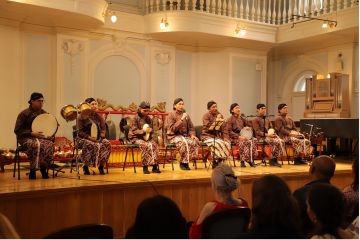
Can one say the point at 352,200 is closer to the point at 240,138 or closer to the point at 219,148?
the point at 219,148

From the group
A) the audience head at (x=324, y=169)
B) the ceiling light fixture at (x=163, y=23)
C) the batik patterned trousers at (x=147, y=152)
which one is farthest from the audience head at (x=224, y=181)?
the ceiling light fixture at (x=163, y=23)

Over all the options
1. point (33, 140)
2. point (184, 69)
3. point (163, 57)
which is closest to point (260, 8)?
point (184, 69)

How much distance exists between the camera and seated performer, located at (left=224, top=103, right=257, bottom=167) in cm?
745

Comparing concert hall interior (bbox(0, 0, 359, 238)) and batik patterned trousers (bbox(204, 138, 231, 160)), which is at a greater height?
concert hall interior (bbox(0, 0, 359, 238))

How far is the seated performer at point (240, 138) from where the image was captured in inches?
293

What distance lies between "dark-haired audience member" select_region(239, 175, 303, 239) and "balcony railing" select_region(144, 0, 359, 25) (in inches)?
334

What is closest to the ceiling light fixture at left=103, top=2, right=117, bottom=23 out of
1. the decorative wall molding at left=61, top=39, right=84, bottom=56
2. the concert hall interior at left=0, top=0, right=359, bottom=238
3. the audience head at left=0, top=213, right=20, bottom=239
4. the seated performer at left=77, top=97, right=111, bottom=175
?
the concert hall interior at left=0, top=0, right=359, bottom=238

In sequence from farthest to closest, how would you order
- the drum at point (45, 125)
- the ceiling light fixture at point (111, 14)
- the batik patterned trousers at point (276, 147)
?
the ceiling light fixture at point (111, 14) → the batik patterned trousers at point (276, 147) → the drum at point (45, 125)

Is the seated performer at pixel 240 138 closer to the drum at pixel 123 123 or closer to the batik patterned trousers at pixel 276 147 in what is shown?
the batik patterned trousers at pixel 276 147

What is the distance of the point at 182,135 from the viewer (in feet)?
23.6

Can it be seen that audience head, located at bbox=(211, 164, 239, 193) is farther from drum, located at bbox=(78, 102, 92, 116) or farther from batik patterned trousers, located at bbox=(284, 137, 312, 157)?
batik patterned trousers, located at bbox=(284, 137, 312, 157)

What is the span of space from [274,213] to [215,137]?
17.1 ft

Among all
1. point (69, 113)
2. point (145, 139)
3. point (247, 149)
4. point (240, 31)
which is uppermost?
point (240, 31)

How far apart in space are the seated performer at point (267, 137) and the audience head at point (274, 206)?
545 cm
